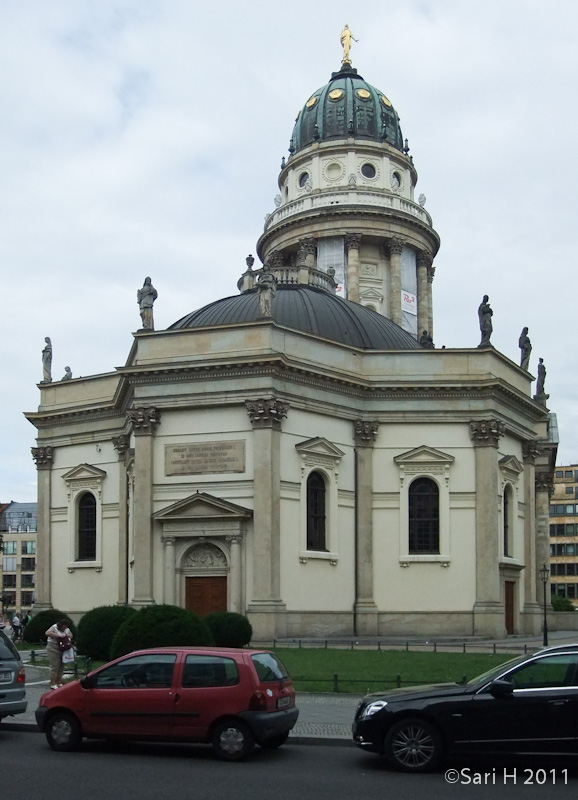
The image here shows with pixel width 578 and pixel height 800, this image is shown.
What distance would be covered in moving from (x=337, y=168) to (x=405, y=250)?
7034 mm

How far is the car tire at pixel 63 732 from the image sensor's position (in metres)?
17.5

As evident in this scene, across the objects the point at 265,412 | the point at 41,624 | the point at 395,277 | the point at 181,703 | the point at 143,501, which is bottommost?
the point at 41,624

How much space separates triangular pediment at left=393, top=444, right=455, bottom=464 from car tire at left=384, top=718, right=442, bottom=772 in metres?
31.8

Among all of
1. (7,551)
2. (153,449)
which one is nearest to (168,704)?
(153,449)

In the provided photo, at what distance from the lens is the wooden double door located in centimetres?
4322

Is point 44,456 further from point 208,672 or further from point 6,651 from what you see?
point 208,672

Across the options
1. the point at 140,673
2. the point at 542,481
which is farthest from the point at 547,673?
the point at 542,481

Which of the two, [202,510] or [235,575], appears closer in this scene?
[235,575]

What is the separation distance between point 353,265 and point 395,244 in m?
3.35

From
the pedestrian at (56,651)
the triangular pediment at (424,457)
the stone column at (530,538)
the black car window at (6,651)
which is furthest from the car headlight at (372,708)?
the stone column at (530,538)

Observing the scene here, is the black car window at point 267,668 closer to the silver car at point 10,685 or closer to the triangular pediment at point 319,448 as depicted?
the silver car at point 10,685

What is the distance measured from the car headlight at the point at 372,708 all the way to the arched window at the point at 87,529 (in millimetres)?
37904

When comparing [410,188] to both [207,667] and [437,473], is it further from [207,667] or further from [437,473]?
[207,667]

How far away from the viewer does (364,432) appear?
47.2 meters
